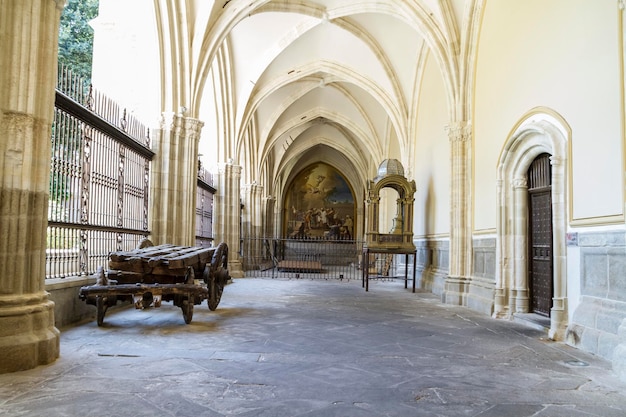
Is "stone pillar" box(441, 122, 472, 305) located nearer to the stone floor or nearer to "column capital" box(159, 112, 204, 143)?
the stone floor

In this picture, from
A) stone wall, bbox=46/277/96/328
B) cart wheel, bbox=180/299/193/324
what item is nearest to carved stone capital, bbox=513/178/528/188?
cart wheel, bbox=180/299/193/324

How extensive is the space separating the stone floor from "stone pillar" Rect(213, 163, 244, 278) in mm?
9645

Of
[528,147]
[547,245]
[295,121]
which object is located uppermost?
[295,121]

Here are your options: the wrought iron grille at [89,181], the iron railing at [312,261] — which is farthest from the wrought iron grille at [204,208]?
the wrought iron grille at [89,181]

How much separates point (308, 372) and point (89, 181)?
16.9ft

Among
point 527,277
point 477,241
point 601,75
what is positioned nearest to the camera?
point 601,75

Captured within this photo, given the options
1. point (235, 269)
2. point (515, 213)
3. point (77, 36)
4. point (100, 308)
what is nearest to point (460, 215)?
point (515, 213)

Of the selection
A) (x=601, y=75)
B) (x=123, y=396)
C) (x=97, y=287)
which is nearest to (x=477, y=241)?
(x=601, y=75)

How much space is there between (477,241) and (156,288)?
21.6 feet

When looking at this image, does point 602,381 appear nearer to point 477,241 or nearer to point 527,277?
point 527,277

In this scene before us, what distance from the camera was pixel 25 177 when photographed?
446 centimetres

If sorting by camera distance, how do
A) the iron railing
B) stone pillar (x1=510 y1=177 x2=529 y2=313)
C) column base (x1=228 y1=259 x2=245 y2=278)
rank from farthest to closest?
the iron railing, column base (x1=228 y1=259 x2=245 y2=278), stone pillar (x1=510 y1=177 x2=529 y2=313)

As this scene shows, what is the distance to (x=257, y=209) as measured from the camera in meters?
24.5

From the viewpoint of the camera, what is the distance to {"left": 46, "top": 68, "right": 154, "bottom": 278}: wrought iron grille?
656cm
